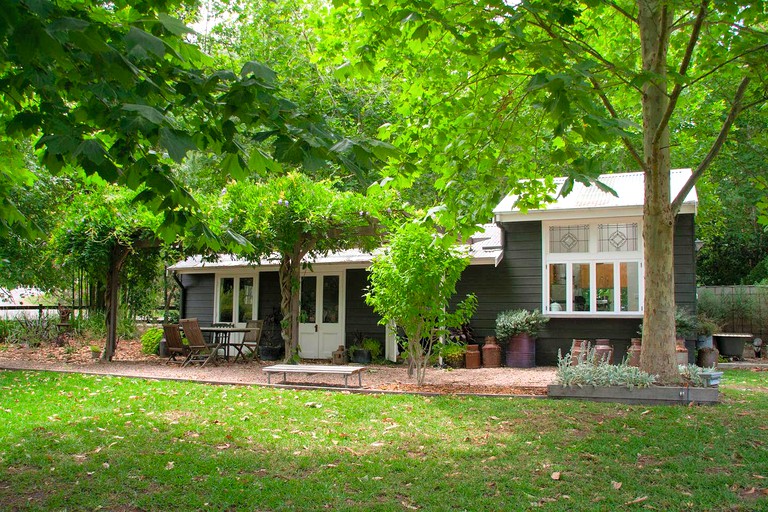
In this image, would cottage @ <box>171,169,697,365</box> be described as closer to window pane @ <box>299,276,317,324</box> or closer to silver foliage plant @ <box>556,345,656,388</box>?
window pane @ <box>299,276,317,324</box>

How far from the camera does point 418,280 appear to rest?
30.7ft

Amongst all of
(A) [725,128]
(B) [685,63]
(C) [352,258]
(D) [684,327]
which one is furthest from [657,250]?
(C) [352,258]

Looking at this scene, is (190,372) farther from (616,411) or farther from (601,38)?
(601,38)

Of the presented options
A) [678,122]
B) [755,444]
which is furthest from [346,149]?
[678,122]

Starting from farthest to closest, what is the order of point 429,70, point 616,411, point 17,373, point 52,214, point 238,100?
1. point 52,214
2. point 17,373
3. point 429,70
4. point 616,411
5. point 238,100

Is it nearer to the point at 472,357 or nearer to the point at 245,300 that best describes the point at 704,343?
the point at 472,357

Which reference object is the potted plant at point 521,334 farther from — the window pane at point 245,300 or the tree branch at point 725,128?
the window pane at point 245,300

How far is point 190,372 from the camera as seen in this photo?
11.6 m

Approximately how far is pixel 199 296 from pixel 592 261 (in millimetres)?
11229

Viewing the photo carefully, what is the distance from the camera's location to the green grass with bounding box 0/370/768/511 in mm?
4281

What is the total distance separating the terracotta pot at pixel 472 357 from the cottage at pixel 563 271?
2.50 feet

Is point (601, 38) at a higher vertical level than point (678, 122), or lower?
lower

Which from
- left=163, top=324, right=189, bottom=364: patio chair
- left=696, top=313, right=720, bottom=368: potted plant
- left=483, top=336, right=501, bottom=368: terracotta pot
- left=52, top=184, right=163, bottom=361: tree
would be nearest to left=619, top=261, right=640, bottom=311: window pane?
left=696, top=313, right=720, bottom=368: potted plant

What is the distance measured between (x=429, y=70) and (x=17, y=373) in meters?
8.97
